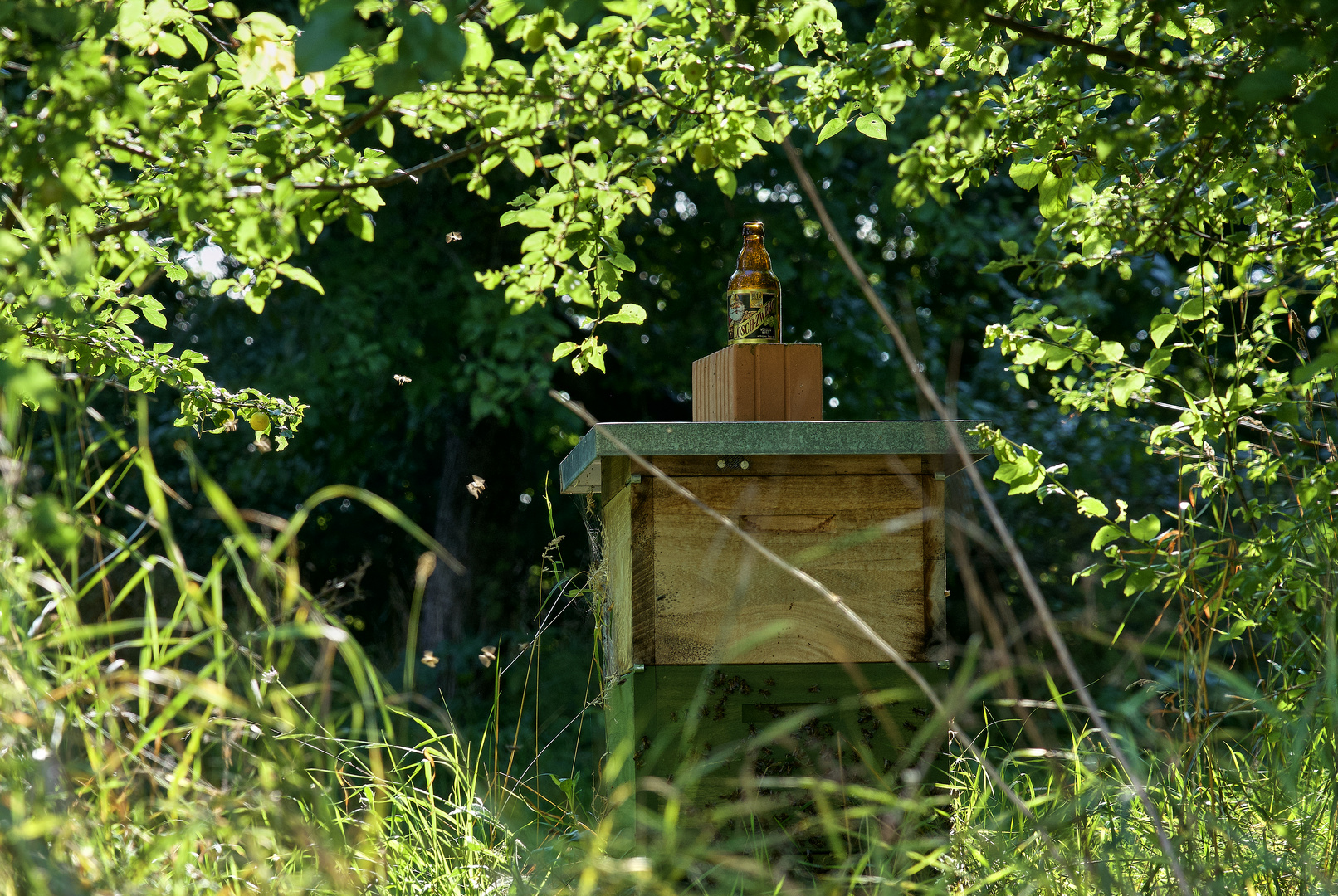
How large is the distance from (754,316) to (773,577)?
68 cm

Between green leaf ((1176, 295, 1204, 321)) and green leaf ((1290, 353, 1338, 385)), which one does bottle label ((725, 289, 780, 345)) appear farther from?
green leaf ((1290, 353, 1338, 385))

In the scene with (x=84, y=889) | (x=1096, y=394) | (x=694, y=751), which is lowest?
(x=694, y=751)

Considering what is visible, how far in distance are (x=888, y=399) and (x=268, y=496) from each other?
15.2 feet

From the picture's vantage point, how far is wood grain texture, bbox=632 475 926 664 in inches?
90.0

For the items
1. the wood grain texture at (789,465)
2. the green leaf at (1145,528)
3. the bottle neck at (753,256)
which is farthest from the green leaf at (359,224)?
the green leaf at (1145,528)

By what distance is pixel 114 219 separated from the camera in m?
2.18

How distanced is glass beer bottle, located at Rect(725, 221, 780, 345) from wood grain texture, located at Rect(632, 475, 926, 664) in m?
0.45

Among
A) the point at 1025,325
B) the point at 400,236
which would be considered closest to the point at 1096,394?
the point at 1025,325

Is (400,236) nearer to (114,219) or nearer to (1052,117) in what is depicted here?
(114,219)

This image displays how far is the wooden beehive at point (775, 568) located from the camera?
226 centimetres

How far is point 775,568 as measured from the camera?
2271 millimetres

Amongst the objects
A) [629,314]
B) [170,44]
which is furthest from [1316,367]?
[170,44]

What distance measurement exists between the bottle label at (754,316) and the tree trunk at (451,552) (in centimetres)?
530

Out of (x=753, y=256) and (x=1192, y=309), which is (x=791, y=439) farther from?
(x=1192, y=309)
